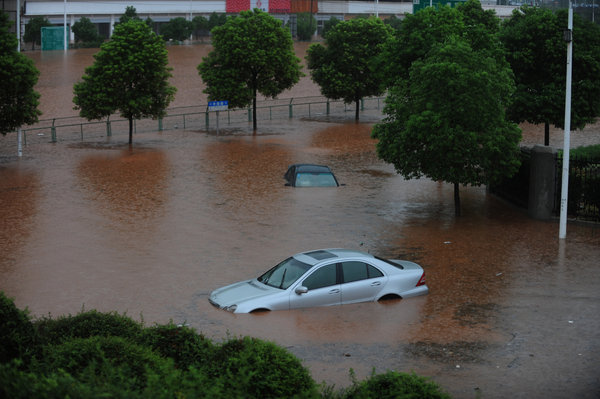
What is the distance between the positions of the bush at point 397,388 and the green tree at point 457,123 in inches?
589

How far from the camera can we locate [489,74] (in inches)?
902

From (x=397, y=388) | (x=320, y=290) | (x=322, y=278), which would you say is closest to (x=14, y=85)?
(x=322, y=278)

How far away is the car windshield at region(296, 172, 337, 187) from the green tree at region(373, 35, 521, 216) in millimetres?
4945

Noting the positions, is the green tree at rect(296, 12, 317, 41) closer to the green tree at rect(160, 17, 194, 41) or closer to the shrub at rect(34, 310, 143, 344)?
the green tree at rect(160, 17, 194, 41)

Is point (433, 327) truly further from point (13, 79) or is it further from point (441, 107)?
point (13, 79)

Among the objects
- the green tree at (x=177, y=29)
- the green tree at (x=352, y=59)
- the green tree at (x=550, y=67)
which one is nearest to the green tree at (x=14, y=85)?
the green tree at (x=550, y=67)

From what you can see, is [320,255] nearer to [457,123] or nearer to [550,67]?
[457,123]

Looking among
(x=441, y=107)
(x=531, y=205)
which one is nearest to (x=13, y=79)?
(x=441, y=107)

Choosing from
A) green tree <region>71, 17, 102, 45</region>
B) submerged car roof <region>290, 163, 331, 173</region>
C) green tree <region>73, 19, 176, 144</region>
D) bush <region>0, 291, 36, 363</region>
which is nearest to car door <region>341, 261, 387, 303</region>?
bush <region>0, 291, 36, 363</region>

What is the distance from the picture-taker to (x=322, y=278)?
1473 centimetres

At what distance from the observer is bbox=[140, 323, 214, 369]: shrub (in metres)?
10.1

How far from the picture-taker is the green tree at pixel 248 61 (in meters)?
45.7

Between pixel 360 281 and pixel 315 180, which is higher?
pixel 315 180

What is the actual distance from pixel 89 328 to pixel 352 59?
134 ft
